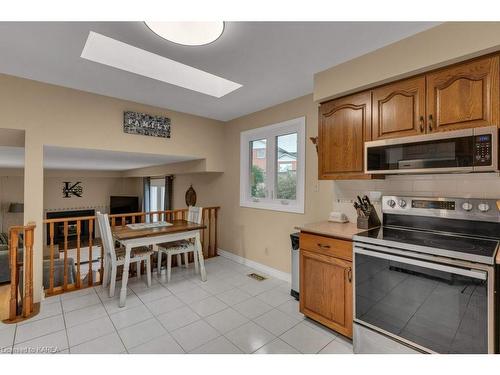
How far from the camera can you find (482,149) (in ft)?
4.93

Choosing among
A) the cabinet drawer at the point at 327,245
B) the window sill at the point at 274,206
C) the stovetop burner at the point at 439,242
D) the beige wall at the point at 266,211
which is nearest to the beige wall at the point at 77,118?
the beige wall at the point at 266,211

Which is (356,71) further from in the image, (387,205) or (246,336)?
(246,336)

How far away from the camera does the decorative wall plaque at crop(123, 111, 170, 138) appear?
10.2 ft

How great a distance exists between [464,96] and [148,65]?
2.68 metres

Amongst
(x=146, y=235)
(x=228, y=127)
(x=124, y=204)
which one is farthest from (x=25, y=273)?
(x=124, y=204)

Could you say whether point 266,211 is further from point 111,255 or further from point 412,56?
point 412,56

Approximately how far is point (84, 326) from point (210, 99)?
273cm

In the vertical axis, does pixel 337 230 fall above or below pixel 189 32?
below

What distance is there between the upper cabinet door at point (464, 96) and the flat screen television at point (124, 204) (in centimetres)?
750

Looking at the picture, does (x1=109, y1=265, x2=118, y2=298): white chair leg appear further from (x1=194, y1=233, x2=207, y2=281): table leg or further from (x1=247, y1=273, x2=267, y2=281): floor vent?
(x1=247, y1=273, x2=267, y2=281): floor vent

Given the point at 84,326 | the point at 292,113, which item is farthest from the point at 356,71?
the point at 84,326

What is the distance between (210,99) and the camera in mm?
3111

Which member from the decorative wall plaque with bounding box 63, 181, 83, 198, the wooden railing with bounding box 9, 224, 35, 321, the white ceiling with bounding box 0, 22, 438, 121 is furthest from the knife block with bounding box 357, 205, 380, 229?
the decorative wall plaque with bounding box 63, 181, 83, 198
